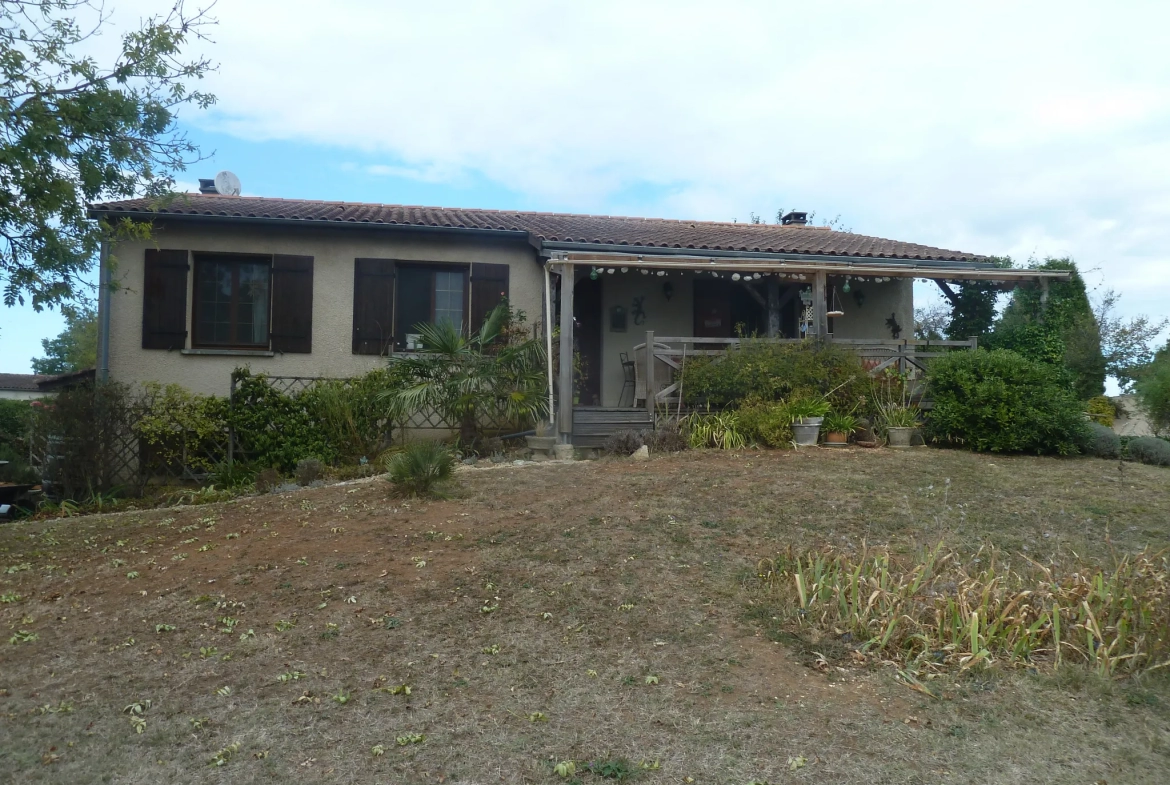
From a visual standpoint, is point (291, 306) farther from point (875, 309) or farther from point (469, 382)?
point (875, 309)

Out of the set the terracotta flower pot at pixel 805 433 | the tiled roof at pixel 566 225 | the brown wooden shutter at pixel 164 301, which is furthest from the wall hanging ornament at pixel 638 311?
the brown wooden shutter at pixel 164 301

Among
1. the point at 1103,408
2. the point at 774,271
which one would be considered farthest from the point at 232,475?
the point at 1103,408

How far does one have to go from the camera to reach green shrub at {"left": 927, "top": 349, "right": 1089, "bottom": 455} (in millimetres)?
9984

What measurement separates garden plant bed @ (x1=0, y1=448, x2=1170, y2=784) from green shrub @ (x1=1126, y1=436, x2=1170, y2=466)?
10.8 ft

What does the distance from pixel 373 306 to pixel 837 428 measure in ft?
21.2

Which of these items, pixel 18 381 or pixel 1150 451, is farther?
pixel 18 381

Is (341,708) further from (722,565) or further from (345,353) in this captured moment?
(345,353)

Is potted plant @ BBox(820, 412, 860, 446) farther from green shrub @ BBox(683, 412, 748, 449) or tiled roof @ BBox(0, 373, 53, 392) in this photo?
tiled roof @ BBox(0, 373, 53, 392)

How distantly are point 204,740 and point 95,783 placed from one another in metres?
0.42

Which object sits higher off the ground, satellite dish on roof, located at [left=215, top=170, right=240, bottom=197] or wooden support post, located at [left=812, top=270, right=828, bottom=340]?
satellite dish on roof, located at [left=215, top=170, right=240, bottom=197]

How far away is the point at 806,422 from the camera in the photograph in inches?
401

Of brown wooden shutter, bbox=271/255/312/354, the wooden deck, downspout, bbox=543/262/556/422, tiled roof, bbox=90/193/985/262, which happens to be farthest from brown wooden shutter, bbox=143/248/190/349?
the wooden deck

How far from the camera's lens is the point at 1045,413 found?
32.9 feet

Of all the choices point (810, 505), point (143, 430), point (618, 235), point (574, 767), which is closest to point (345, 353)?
point (143, 430)
